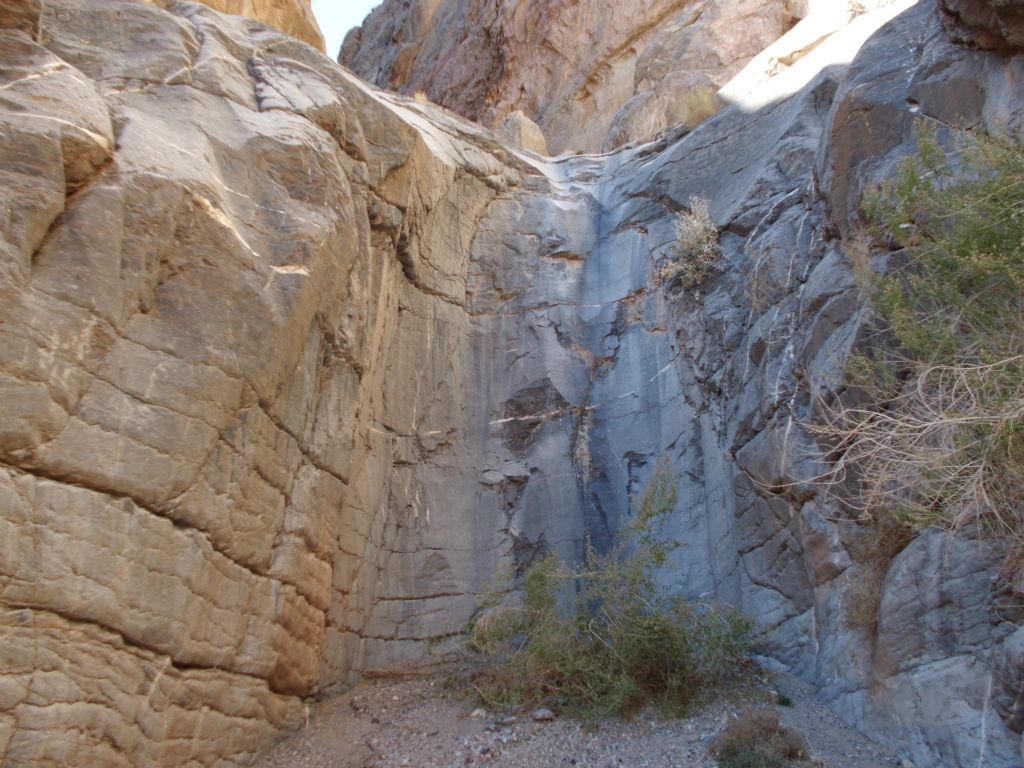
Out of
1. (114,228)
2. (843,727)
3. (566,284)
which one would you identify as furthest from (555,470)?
(114,228)

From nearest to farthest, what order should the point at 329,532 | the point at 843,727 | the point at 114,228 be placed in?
the point at 114,228, the point at 843,727, the point at 329,532

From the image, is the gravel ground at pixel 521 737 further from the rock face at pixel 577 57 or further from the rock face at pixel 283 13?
the rock face at pixel 283 13

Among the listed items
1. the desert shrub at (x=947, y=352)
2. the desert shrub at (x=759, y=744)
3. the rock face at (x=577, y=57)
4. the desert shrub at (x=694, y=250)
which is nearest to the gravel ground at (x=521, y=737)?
the desert shrub at (x=759, y=744)

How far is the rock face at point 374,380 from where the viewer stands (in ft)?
16.9

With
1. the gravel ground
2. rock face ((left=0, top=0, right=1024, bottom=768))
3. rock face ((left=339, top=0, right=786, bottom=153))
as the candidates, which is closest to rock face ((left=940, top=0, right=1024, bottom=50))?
rock face ((left=0, top=0, right=1024, bottom=768))

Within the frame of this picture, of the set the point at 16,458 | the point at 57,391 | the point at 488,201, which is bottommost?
the point at 16,458

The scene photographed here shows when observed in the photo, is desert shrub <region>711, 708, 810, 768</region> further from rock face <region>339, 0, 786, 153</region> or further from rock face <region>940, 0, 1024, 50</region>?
rock face <region>339, 0, 786, 153</region>

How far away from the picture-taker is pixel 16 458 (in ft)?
15.7

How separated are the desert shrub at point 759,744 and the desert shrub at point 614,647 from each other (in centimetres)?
87

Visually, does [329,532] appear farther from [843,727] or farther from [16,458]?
[843,727]

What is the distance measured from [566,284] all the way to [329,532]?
16.9ft

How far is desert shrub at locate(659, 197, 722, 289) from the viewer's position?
9977mm

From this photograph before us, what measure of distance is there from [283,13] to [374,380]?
8.50m

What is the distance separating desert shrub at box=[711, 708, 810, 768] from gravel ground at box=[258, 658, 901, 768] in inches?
5.2
